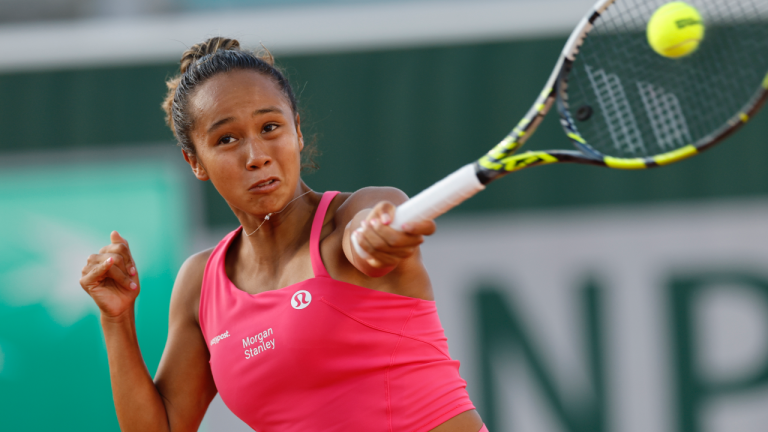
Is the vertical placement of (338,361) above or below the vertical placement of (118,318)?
below

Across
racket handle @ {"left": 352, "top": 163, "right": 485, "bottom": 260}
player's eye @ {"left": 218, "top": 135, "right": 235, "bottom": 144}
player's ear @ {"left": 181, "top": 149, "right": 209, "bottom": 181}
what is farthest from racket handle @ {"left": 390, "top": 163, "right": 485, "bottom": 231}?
player's ear @ {"left": 181, "top": 149, "right": 209, "bottom": 181}

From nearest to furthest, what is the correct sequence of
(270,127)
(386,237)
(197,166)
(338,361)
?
(386,237) < (338,361) < (270,127) < (197,166)

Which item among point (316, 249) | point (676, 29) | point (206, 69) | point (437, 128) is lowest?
point (316, 249)

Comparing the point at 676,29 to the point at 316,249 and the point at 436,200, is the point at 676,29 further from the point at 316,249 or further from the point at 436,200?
the point at 316,249

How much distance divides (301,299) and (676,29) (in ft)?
3.67

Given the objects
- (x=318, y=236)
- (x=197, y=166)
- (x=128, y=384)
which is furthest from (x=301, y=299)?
(x=128, y=384)

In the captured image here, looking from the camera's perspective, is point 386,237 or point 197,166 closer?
point 386,237

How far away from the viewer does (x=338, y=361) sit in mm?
1670

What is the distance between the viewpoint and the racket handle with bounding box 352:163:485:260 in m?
1.45

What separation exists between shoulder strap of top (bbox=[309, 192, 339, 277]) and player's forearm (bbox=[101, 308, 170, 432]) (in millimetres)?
584

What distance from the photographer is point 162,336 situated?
180 inches

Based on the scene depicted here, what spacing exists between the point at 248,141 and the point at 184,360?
669 mm

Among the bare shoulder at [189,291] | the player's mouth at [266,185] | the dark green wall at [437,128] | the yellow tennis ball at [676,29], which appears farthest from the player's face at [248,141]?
the dark green wall at [437,128]

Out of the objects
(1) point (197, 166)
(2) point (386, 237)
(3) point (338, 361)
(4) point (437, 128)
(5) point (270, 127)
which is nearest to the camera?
(2) point (386, 237)
